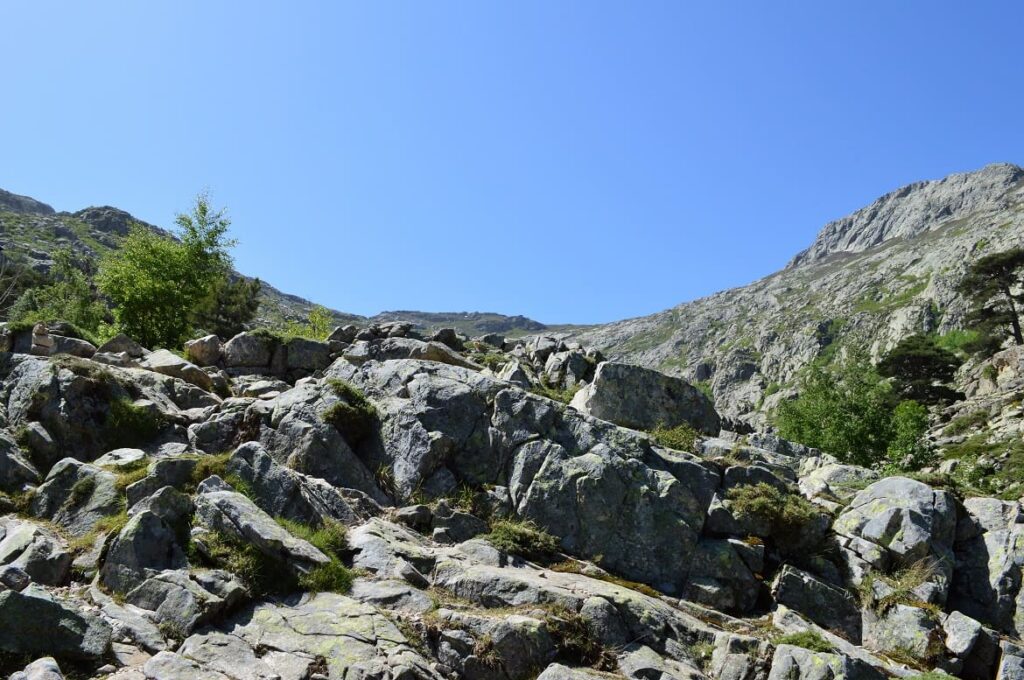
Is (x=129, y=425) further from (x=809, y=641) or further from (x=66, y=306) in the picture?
(x=66, y=306)

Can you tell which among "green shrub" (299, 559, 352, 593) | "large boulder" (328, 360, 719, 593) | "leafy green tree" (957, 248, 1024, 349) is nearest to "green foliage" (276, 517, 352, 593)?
"green shrub" (299, 559, 352, 593)

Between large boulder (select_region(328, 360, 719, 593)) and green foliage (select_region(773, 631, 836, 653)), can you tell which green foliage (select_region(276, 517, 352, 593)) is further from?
green foliage (select_region(773, 631, 836, 653))

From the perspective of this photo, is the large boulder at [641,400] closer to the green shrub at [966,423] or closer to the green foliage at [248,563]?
the green foliage at [248,563]

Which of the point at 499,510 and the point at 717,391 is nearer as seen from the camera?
the point at 499,510

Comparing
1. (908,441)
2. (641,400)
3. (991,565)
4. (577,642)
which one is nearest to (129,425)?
(577,642)

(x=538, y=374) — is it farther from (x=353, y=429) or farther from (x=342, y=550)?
(x=342, y=550)

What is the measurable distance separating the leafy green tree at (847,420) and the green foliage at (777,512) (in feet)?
115

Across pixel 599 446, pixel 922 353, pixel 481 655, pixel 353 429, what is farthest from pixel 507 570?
pixel 922 353

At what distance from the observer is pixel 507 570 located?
690 inches

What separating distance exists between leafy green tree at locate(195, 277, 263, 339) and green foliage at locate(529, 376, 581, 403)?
27.1 metres

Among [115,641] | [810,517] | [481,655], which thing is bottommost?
[115,641]

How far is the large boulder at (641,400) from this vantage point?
1083 inches

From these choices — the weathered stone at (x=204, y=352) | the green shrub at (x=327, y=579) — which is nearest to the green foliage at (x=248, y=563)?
the green shrub at (x=327, y=579)

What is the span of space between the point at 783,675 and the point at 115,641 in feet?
47.2
